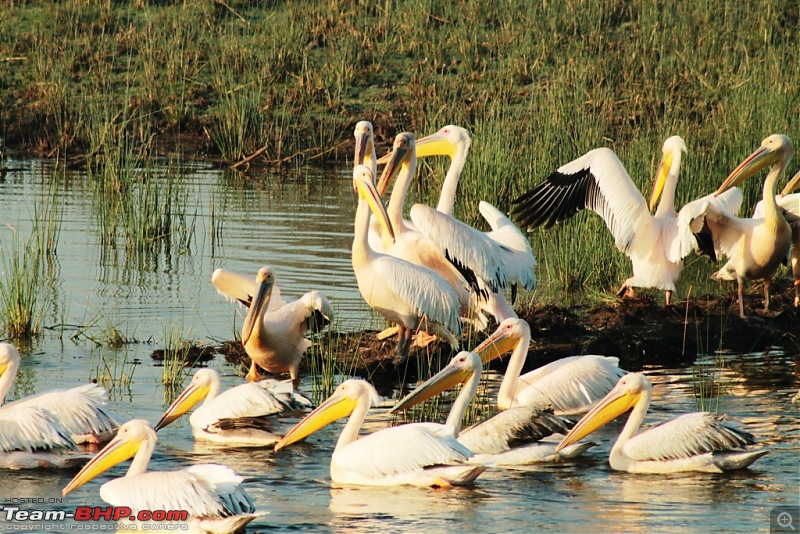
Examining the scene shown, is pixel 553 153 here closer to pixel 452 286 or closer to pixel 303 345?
pixel 452 286

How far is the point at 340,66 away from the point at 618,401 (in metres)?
11.0

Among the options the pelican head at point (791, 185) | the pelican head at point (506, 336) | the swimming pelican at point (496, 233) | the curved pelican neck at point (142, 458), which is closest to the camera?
the curved pelican neck at point (142, 458)

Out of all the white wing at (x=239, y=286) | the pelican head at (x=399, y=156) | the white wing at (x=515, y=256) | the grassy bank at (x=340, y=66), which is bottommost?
the white wing at (x=239, y=286)

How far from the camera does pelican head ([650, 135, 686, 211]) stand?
372 inches

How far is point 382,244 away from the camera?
888 centimetres

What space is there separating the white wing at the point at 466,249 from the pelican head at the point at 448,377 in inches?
71.8

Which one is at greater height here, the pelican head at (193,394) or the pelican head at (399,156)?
the pelican head at (399,156)

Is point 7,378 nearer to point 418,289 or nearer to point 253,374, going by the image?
point 253,374

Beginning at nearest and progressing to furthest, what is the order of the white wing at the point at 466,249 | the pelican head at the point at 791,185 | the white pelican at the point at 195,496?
1. the white pelican at the point at 195,496
2. the white wing at the point at 466,249
3. the pelican head at the point at 791,185

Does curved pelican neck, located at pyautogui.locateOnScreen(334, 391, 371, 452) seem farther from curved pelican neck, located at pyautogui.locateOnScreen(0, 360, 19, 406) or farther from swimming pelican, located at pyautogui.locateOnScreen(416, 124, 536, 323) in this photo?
swimming pelican, located at pyautogui.locateOnScreen(416, 124, 536, 323)

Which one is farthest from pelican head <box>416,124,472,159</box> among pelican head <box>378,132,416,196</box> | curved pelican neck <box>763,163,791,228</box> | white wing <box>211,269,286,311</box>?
curved pelican neck <box>763,163,791,228</box>

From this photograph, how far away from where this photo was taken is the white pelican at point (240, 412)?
253 inches

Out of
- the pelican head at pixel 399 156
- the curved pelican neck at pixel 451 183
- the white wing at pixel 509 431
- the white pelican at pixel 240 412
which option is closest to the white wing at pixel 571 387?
the white wing at pixel 509 431

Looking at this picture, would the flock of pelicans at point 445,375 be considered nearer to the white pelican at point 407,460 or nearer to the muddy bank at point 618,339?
the white pelican at point 407,460
